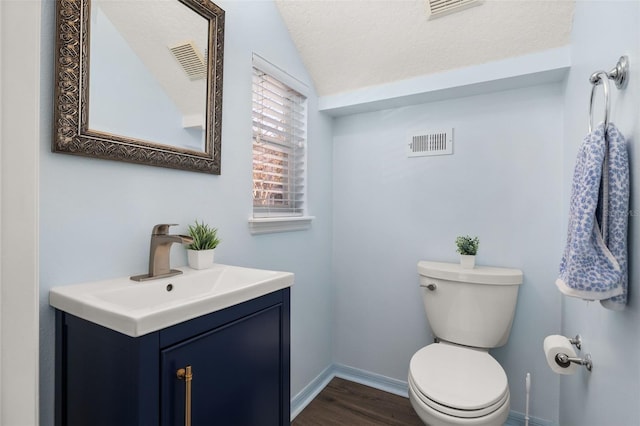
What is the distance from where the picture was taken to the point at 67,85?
2.91 feet

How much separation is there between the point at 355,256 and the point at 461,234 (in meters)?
0.71

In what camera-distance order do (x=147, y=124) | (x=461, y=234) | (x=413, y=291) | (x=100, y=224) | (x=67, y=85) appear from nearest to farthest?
(x=67, y=85), (x=100, y=224), (x=147, y=124), (x=461, y=234), (x=413, y=291)

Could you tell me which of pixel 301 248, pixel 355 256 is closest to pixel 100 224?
pixel 301 248

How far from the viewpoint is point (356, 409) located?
1.90 meters

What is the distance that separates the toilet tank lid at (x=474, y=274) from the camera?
1.64 m

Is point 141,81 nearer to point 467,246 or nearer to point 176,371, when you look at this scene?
point 176,371

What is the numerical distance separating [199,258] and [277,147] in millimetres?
847

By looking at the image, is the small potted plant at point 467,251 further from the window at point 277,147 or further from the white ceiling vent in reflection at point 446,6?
the white ceiling vent in reflection at point 446,6

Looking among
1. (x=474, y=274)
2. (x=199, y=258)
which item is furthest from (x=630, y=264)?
(x=199, y=258)

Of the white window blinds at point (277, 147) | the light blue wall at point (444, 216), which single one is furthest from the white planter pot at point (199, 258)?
the light blue wall at point (444, 216)

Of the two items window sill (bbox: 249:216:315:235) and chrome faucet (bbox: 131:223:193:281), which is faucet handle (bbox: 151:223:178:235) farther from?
window sill (bbox: 249:216:315:235)

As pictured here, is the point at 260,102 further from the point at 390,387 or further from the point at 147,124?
the point at 390,387

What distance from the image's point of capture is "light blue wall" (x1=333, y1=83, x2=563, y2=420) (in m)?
1.72

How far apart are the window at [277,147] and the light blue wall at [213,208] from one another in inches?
2.9
